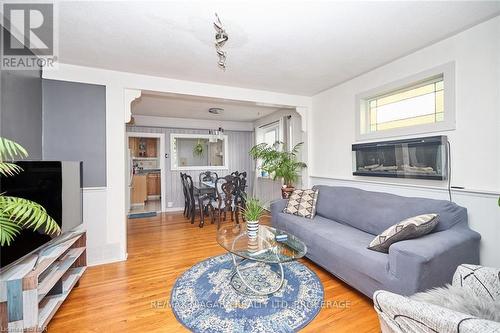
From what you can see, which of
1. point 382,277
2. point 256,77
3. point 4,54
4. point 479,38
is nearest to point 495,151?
point 479,38

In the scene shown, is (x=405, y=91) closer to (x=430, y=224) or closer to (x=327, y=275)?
(x=430, y=224)

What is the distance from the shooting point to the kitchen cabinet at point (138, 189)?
21.2 feet

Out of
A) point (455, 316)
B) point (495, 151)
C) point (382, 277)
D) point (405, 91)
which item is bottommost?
point (382, 277)

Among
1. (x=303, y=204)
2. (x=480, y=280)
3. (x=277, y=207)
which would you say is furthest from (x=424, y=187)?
(x=277, y=207)

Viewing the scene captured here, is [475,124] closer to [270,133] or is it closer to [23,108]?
[270,133]

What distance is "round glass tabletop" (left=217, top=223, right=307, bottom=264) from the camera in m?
1.97

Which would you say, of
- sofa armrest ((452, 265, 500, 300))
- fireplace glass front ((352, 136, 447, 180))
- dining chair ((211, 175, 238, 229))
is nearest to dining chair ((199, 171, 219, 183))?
dining chair ((211, 175, 238, 229))

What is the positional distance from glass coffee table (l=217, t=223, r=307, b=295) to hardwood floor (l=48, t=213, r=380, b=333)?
19.1 inches

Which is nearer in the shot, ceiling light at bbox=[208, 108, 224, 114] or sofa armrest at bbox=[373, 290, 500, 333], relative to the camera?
sofa armrest at bbox=[373, 290, 500, 333]

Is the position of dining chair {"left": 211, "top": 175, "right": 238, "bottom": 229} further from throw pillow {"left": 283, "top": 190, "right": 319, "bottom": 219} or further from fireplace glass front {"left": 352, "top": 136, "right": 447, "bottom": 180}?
fireplace glass front {"left": 352, "top": 136, "right": 447, "bottom": 180}

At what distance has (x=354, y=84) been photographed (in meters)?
3.19

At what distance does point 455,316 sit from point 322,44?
2.29 metres

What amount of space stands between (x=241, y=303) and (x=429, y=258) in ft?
4.88

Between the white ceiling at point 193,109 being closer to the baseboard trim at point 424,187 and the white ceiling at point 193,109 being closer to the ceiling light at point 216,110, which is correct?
the ceiling light at point 216,110
